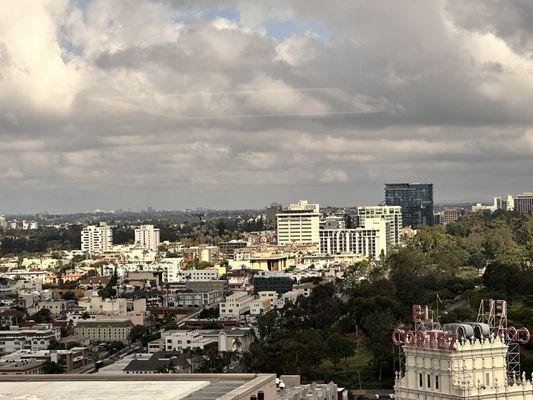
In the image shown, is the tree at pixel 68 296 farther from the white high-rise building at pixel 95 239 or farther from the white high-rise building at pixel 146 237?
the white high-rise building at pixel 146 237

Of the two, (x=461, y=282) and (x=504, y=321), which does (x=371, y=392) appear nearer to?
(x=504, y=321)

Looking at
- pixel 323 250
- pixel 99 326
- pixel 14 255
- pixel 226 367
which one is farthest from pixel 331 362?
pixel 14 255

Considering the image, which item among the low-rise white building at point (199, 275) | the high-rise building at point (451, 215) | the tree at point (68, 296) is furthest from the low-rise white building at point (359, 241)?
the tree at point (68, 296)

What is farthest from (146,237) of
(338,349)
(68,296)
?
(338,349)

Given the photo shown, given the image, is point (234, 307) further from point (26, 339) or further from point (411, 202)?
point (411, 202)

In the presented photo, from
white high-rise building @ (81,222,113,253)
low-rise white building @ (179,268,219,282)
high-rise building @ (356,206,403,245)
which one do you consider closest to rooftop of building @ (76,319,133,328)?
low-rise white building @ (179,268,219,282)

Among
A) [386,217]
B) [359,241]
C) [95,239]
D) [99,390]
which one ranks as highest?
[386,217]
